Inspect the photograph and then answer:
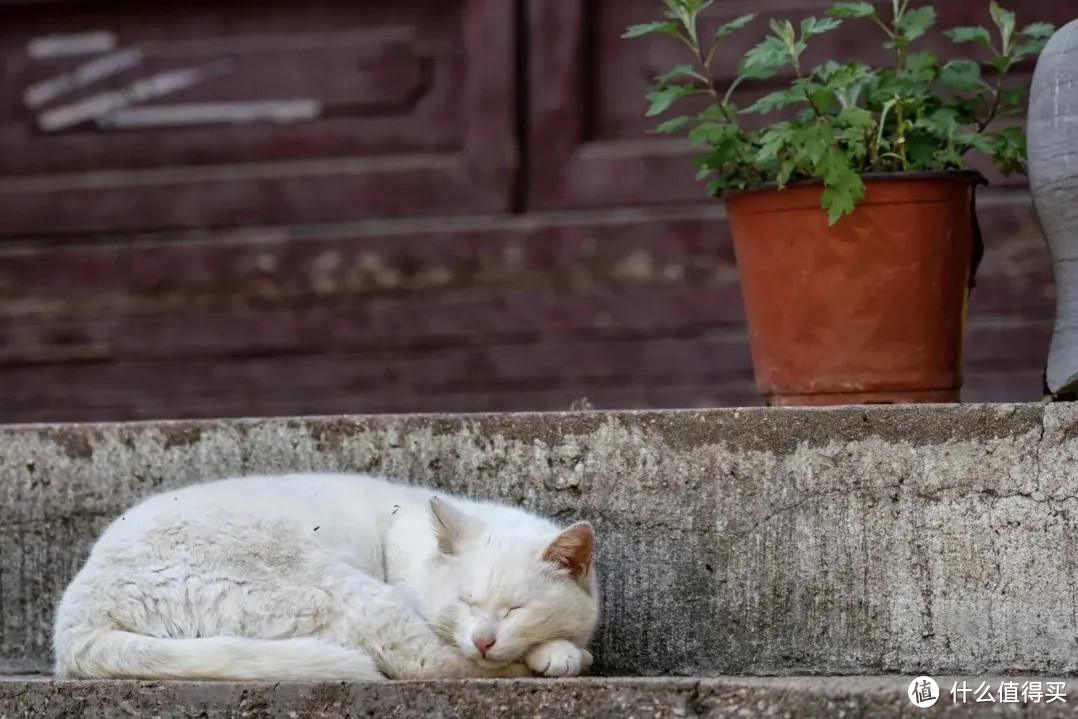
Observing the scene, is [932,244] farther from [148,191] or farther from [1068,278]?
[148,191]

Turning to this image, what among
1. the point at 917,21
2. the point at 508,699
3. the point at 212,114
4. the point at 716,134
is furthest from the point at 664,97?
the point at 212,114

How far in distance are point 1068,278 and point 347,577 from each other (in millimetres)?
1403

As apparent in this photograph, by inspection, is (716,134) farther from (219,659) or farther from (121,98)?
(121,98)

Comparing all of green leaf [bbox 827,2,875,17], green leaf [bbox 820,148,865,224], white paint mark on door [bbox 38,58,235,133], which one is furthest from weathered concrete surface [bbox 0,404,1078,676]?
white paint mark on door [bbox 38,58,235,133]

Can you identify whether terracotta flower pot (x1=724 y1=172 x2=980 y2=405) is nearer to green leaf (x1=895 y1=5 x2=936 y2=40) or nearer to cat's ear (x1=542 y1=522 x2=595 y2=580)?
green leaf (x1=895 y1=5 x2=936 y2=40)

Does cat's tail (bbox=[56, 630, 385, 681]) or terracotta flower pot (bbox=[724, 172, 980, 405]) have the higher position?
terracotta flower pot (bbox=[724, 172, 980, 405])

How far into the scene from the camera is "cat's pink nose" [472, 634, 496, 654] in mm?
2305

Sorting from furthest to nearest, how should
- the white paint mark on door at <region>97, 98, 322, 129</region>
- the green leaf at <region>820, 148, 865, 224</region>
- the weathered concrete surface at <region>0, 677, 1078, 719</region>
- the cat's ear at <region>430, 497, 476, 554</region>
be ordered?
the white paint mark on door at <region>97, 98, 322, 129</region>, the green leaf at <region>820, 148, 865, 224</region>, the cat's ear at <region>430, 497, 476, 554</region>, the weathered concrete surface at <region>0, 677, 1078, 719</region>

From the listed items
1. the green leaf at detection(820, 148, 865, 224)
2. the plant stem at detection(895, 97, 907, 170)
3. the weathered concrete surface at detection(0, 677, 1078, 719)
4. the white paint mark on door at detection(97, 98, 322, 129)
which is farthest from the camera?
the white paint mark on door at detection(97, 98, 322, 129)

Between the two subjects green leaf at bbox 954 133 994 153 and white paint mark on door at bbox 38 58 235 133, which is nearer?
green leaf at bbox 954 133 994 153

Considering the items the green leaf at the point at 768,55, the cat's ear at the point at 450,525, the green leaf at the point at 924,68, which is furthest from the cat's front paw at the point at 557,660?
the green leaf at the point at 924,68

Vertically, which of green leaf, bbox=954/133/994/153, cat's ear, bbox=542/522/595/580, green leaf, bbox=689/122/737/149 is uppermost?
green leaf, bbox=689/122/737/149

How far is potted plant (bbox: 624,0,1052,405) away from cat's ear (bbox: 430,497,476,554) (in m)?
0.74

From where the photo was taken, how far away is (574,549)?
237 cm
